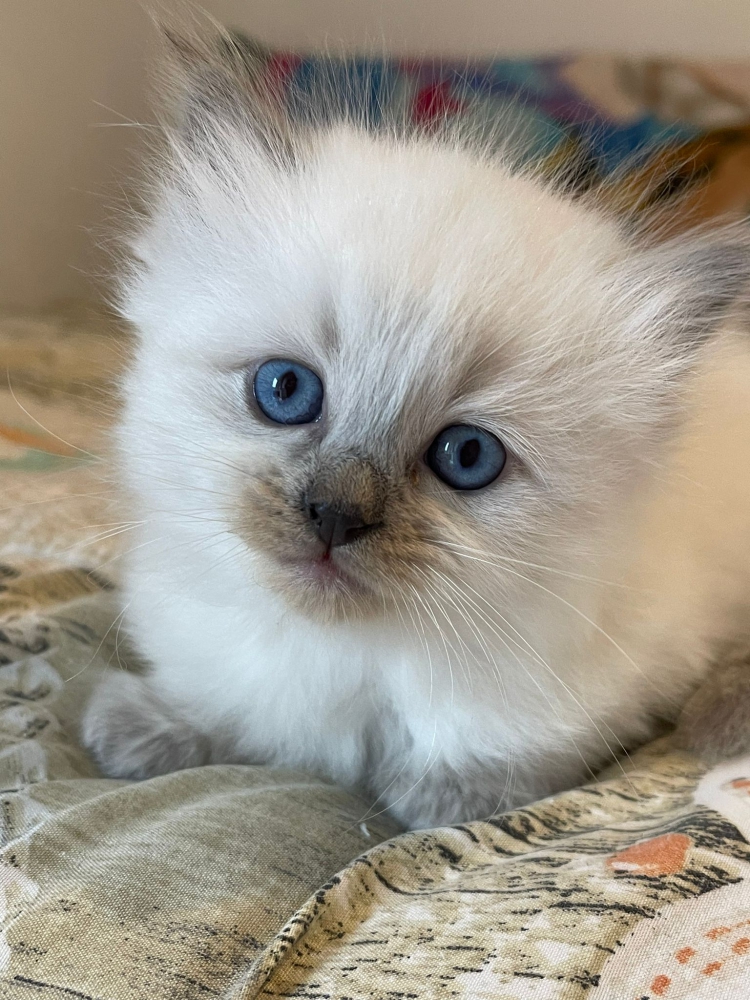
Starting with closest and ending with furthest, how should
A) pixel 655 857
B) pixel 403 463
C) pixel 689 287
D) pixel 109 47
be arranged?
1. pixel 655 857
2. pixel 403 463
3. pixel 689 287
4. pixel 109 47

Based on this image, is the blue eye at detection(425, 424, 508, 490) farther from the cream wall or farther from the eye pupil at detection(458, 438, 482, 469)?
the cream wall

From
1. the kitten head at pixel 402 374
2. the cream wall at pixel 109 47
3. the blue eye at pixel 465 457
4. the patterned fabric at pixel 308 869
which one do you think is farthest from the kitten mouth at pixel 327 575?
the cream wall at pixel 109 47

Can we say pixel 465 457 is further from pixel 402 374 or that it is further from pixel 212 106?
pixel 212 106

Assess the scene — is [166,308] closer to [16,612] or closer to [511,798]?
[16,612]

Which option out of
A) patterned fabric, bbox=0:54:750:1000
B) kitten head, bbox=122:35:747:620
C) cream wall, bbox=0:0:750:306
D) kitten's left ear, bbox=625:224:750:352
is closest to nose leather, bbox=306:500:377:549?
kitten head, bbox=122:35:747:620

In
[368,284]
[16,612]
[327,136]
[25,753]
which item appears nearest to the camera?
[368,284]

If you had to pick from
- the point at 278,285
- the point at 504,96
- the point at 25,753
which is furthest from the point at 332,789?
the point at 504,96

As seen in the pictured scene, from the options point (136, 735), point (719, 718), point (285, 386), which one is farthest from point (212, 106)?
point (719, 718)
